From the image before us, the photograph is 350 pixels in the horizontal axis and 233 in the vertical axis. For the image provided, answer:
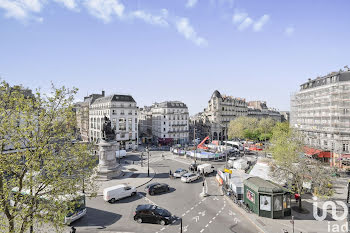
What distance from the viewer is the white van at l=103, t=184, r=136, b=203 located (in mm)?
20797

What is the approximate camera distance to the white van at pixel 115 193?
20.8 metres

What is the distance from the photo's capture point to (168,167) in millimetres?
37219

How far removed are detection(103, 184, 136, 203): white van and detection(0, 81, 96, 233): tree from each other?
1059 centimetres

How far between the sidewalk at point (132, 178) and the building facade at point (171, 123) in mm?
32251

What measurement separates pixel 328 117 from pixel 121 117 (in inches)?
1996

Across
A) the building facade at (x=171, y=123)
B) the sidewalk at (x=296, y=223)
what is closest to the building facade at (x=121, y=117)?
the building facade at (x=171, y=123)

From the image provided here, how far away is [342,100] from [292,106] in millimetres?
18668

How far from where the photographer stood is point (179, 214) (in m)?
18.1

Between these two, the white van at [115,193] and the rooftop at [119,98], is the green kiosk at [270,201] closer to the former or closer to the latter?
the white van at [115,193]

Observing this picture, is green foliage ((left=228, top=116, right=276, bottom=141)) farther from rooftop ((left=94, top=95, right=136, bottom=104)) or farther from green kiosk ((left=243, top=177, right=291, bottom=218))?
green kiosk ((left=243, top=177, right=291, bottom=218))

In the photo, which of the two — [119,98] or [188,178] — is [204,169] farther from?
[119,98]

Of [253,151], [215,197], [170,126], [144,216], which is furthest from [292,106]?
[144,216]

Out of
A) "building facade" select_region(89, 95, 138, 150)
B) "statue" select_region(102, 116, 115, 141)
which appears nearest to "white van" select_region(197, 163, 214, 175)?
"statue" select_region(102, 116, 115, 141)

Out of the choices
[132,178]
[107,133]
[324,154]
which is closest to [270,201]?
[132,178]
